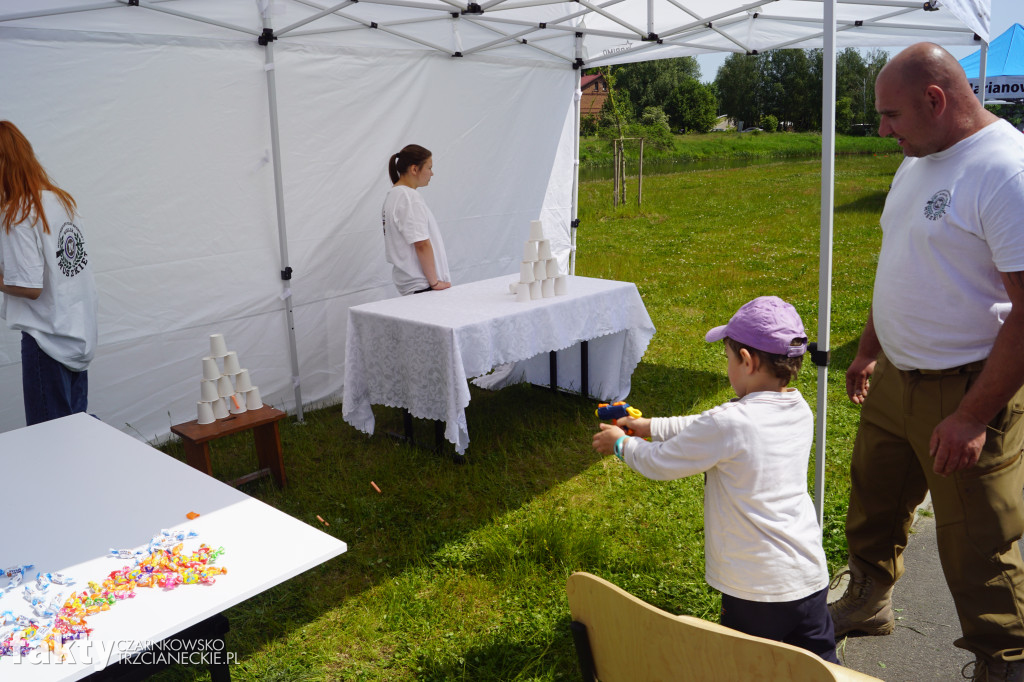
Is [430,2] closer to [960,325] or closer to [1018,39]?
[960,325]

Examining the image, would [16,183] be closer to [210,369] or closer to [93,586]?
[210,369]

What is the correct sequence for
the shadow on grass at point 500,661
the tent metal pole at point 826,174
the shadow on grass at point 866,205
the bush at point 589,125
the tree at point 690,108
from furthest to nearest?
the tree at point 690,108 → the bush at point 589,125 → the shadow on grass at point 866,205 → the shadow on grass at point 500,661 → the tent metal pole at point 826,174

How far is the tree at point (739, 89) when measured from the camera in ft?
193

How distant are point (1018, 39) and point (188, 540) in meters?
12.7

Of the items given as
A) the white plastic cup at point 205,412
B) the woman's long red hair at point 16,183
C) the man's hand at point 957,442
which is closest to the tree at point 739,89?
the white plastic cup at point 205,412

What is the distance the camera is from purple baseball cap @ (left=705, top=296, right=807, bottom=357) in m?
1.65

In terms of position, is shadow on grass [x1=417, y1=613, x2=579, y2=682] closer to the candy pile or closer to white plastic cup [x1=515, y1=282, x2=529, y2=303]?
the candy pile

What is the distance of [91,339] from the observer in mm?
3131

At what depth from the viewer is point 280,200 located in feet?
14.1

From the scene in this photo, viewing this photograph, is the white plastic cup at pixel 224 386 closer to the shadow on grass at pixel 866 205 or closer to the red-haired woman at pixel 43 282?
the red-haired woman at pixel 43 282

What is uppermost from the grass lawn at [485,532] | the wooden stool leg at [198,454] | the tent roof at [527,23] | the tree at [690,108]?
the tree at [690,108]

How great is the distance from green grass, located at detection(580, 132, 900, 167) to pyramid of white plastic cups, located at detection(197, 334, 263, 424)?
27797 mm

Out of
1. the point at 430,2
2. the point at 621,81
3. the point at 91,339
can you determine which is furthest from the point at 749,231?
the point at 621,81

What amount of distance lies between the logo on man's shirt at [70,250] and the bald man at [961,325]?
288cm
